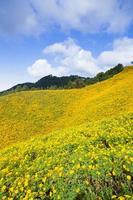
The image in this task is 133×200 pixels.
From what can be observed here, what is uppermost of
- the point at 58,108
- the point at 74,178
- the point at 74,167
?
the point at 74,167

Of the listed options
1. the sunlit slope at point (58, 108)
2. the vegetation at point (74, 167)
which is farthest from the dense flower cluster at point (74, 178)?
the sunlit slope at point (58, 108)

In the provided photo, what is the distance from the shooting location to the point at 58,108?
42594mm

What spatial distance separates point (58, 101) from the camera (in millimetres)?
45438

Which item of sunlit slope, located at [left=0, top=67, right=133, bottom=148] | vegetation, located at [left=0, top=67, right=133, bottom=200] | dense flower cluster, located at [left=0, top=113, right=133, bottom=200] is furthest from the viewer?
sunlit slope, located at [left=0, top=67, right=133, bottom=148]

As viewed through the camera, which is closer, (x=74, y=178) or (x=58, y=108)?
(x=74, y=178)

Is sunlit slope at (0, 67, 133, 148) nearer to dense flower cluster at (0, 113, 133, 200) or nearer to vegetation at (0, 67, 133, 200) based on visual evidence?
→ vegetation at (0, 67, 133, 200)

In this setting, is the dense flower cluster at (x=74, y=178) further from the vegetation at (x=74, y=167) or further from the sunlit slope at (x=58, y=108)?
the sunlit slope at (x=58, y=108)

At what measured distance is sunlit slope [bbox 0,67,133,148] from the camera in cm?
3491

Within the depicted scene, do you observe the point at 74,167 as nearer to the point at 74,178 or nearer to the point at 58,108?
the point at 74,178

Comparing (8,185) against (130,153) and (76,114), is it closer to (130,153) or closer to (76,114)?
(130,153)

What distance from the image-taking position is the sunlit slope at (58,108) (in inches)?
1374

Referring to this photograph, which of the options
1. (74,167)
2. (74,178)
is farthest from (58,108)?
(74,178)

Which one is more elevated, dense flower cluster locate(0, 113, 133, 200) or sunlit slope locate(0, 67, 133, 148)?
dense flower cluster locate(0, 113, 133, 200)

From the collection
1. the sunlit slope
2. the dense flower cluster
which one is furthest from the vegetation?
the sunlit slope
